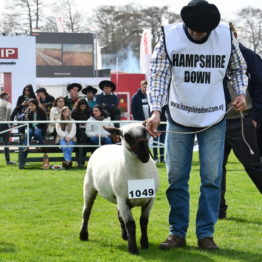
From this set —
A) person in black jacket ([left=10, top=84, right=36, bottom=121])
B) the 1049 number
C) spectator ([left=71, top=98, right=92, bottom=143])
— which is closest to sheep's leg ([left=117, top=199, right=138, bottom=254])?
the 1049 number

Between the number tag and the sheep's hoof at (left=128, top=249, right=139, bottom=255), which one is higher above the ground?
the number tag

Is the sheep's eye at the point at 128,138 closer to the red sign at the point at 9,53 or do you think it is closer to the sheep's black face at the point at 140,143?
the sheep's black face at the point at 140,143

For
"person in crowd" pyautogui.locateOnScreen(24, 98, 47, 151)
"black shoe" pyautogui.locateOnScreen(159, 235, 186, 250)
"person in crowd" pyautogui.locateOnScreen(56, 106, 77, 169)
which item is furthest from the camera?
"person in crowd" pyautogui.locateOnScreen(24, 98, 47, 151)

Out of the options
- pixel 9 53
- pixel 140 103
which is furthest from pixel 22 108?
pixel 9 53

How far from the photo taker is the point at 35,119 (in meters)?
16.2

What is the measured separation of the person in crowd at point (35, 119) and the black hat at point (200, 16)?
10.3m

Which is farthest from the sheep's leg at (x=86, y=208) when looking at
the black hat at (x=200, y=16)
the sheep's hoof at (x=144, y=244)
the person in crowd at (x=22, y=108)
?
the person in crowd at (x=22, y=108)

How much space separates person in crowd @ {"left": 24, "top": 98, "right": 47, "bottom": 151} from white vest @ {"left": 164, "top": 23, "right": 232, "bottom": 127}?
1008 cm

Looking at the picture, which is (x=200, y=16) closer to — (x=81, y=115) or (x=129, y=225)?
(x=129, y=225)

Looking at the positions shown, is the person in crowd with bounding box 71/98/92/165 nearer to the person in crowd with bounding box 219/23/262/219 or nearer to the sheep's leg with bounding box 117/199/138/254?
the person in crowd with bounding box 219/23/262/219

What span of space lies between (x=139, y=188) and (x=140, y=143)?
409mm

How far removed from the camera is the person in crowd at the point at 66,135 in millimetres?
15336

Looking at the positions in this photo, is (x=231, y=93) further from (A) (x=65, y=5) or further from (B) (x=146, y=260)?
(A) (x=65, y=5)

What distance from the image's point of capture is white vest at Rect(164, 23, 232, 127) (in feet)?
18.4
